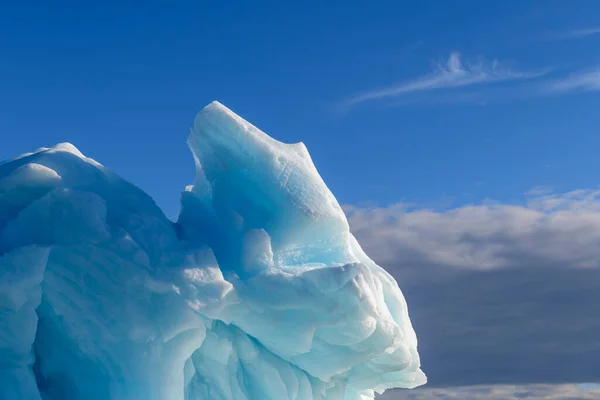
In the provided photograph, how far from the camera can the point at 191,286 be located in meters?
9.48

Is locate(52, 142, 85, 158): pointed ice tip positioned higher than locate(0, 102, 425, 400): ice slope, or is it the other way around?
locate(52, 142, 85, 158): pointed ice tip

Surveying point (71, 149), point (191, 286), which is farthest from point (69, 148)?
point (191, 286)

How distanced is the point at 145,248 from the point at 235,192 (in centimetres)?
182

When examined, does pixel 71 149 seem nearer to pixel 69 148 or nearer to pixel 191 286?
pixel 69 148

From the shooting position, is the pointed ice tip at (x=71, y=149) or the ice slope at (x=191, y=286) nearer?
the ice slope at (x=191, y=286)

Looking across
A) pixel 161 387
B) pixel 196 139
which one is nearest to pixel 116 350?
pixel 161 387

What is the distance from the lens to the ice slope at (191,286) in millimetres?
9609

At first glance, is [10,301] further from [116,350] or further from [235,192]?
[235,192]

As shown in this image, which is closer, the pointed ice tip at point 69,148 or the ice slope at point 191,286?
the ice slope at point 191,286

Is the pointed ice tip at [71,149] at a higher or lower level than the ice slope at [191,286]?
higher

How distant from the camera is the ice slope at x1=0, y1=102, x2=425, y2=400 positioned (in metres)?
Result: 9.61

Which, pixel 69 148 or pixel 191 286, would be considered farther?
pixel 69 148

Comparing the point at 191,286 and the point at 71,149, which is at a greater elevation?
the point at 71,149

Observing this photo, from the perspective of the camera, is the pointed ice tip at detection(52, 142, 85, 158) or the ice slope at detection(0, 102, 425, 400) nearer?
the ice slope at detection(0, 102, 425, 400)
